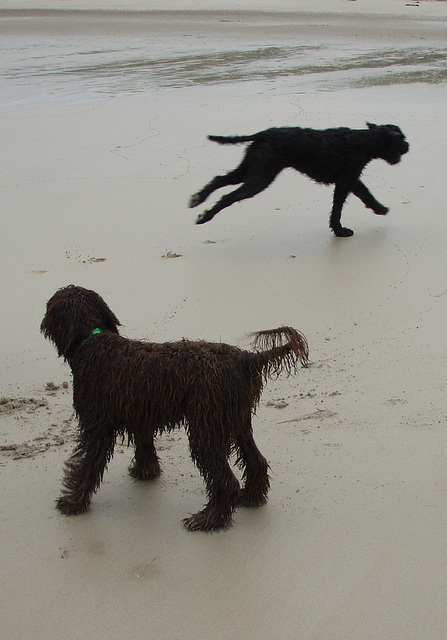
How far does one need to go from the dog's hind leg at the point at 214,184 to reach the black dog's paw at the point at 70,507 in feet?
13.1

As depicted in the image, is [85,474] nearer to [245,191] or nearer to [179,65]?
[245,191]

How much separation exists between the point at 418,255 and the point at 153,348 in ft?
12.4

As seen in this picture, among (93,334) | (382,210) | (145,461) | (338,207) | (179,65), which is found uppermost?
(179,65)

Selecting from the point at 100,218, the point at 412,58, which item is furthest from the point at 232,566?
the point at 412,58

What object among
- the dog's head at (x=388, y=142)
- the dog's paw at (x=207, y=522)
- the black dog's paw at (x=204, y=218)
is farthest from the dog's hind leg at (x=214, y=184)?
the dog's paw at (x=207, y=522)

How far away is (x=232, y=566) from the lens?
9.90 feet

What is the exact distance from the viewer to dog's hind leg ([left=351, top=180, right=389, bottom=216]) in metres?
6.97

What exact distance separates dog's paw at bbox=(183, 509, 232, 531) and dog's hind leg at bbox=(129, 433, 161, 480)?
1.18ft

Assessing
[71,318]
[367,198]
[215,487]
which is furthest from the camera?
[367,198]

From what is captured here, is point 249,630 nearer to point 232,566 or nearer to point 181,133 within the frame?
point 232,566

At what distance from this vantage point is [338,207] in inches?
268

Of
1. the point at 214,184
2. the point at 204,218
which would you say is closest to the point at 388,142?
the point at 214,184

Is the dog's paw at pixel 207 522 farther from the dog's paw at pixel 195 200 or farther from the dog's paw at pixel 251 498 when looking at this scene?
the dog's paw at pixel 195 200

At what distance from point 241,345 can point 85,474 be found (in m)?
1.77
